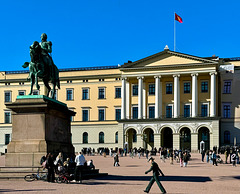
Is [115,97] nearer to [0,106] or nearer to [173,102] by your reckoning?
[173,102]

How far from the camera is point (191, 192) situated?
57.8 feet

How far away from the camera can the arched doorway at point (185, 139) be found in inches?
2879

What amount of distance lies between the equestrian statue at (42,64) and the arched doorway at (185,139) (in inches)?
2055

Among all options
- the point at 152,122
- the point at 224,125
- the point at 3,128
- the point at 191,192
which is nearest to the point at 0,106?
the point at 3,128

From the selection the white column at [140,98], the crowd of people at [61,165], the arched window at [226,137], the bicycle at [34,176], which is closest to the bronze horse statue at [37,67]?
the crowd of people at [61,165]

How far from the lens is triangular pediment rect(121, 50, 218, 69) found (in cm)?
7156

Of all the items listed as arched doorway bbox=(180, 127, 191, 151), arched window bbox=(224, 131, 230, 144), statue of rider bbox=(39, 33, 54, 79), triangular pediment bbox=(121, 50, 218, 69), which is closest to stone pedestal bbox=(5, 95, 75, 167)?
statue of rider bbox=(39, 33, 54, 79)

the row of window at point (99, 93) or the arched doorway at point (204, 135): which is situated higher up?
the row of window at point (99, 93)

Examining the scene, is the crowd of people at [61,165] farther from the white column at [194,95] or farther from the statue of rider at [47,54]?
the white column at [194,95]

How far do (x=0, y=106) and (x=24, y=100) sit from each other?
213ft

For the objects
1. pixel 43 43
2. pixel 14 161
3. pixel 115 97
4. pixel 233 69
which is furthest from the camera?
pixel 115 97

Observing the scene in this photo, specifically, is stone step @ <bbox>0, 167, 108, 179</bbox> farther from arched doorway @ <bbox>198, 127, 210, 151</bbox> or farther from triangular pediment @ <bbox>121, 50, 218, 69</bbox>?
arched doorway @ <bbox>198, 127, 210, 151</bbox>

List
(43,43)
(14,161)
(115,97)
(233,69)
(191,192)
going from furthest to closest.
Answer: (115,97), (233,69), (43,43), (14,161), (191,192)

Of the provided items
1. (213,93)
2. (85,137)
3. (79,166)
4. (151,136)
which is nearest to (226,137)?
(213,93)
